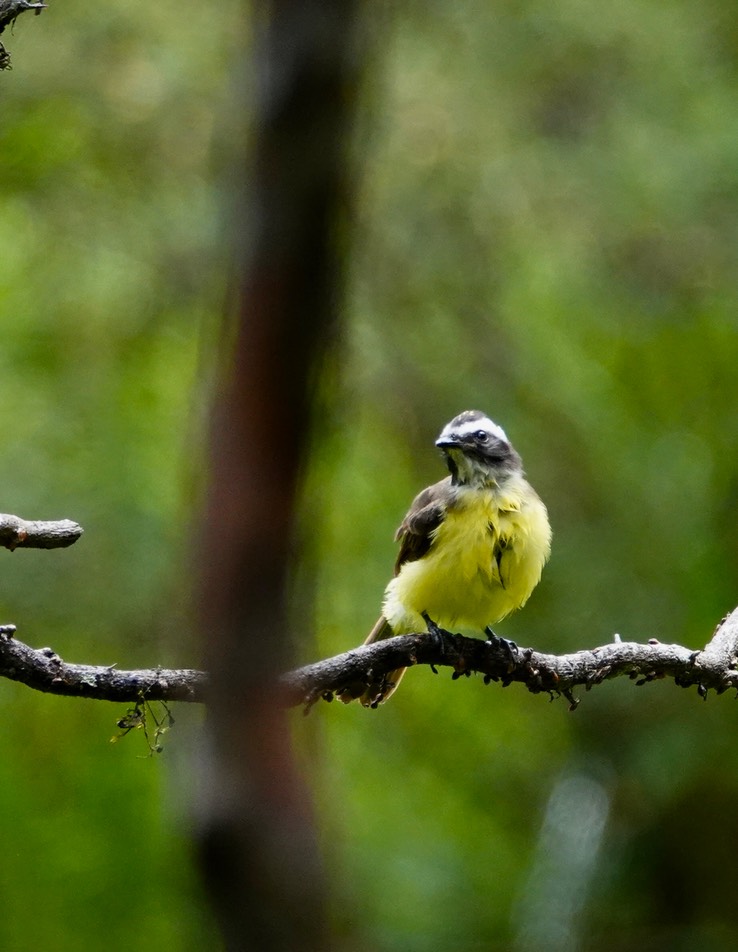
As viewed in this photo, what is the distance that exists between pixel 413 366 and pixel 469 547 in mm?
3894

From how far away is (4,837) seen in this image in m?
9.83

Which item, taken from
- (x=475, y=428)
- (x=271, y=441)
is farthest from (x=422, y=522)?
(x=271, y=441)

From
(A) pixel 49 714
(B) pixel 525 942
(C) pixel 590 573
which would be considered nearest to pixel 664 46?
(C) pixel 590 573

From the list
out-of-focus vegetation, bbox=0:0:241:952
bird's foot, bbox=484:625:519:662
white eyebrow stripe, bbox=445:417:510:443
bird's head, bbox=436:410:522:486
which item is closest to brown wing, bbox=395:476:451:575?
bird's head, bbox=436:410:522:486

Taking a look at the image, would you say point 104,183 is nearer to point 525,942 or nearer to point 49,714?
point 49,714

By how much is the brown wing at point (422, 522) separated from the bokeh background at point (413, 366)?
217 cm

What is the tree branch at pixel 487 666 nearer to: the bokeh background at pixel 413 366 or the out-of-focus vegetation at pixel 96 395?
the bokeh background at pixel 413 366

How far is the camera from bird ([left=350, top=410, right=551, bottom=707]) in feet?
19.4

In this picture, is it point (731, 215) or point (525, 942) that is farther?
point (525, 942)

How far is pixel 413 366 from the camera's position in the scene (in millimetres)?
9633

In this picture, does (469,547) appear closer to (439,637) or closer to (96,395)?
(439,637)

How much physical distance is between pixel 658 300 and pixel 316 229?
8.81m

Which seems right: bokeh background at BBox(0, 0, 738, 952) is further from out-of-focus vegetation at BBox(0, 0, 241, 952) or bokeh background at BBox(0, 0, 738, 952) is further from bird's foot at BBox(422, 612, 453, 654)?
bird's foot at BBox(422, 612, 453, 654)

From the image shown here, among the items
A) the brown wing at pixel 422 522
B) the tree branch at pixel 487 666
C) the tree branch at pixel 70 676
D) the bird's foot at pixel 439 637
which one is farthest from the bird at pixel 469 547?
the tree branch at pixel 70 676
